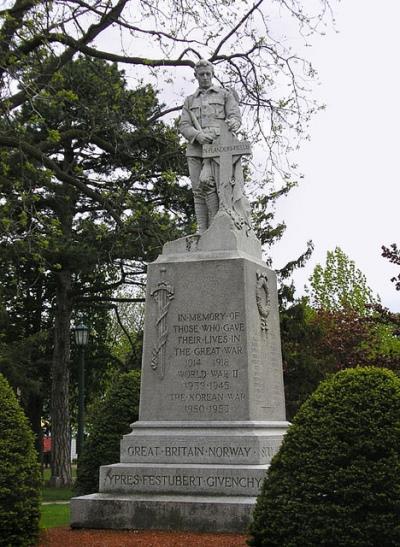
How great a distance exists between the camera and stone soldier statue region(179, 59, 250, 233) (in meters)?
12.1

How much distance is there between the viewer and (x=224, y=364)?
10.9m

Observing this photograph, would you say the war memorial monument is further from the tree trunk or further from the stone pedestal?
the tree trunk

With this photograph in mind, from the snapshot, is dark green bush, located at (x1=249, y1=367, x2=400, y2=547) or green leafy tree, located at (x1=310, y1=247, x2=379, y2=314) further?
green leafy tree, located at (x1=310, y1=247, x2=379, y2=314)

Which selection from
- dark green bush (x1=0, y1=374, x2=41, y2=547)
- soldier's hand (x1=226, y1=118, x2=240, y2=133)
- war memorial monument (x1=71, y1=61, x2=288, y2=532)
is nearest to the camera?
dark green bush (x1=0, y1=374, x2=41, y2=547)

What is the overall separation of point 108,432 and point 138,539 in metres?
4.55

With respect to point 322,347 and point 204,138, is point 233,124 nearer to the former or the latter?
point 204,138

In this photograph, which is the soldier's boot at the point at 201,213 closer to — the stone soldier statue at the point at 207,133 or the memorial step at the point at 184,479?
the stone soldier statue at the point at 207,133

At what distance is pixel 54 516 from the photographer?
13.7 meters

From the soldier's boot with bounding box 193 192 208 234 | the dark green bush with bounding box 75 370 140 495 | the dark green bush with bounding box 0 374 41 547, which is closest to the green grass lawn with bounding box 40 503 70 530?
the dark green bush with bounding box 75 370 140 495

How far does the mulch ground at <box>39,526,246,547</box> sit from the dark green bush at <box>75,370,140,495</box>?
3.39 m

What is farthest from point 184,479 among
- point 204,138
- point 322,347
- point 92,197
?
point 322,347

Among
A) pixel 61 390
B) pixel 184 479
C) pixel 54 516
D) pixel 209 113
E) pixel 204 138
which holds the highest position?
pixel 209 113

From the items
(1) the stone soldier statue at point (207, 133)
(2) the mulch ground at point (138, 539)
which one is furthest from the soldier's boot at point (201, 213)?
(2) the mulch ground at point (138, 539)

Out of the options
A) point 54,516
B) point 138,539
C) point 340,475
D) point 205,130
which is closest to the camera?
point 340,475
